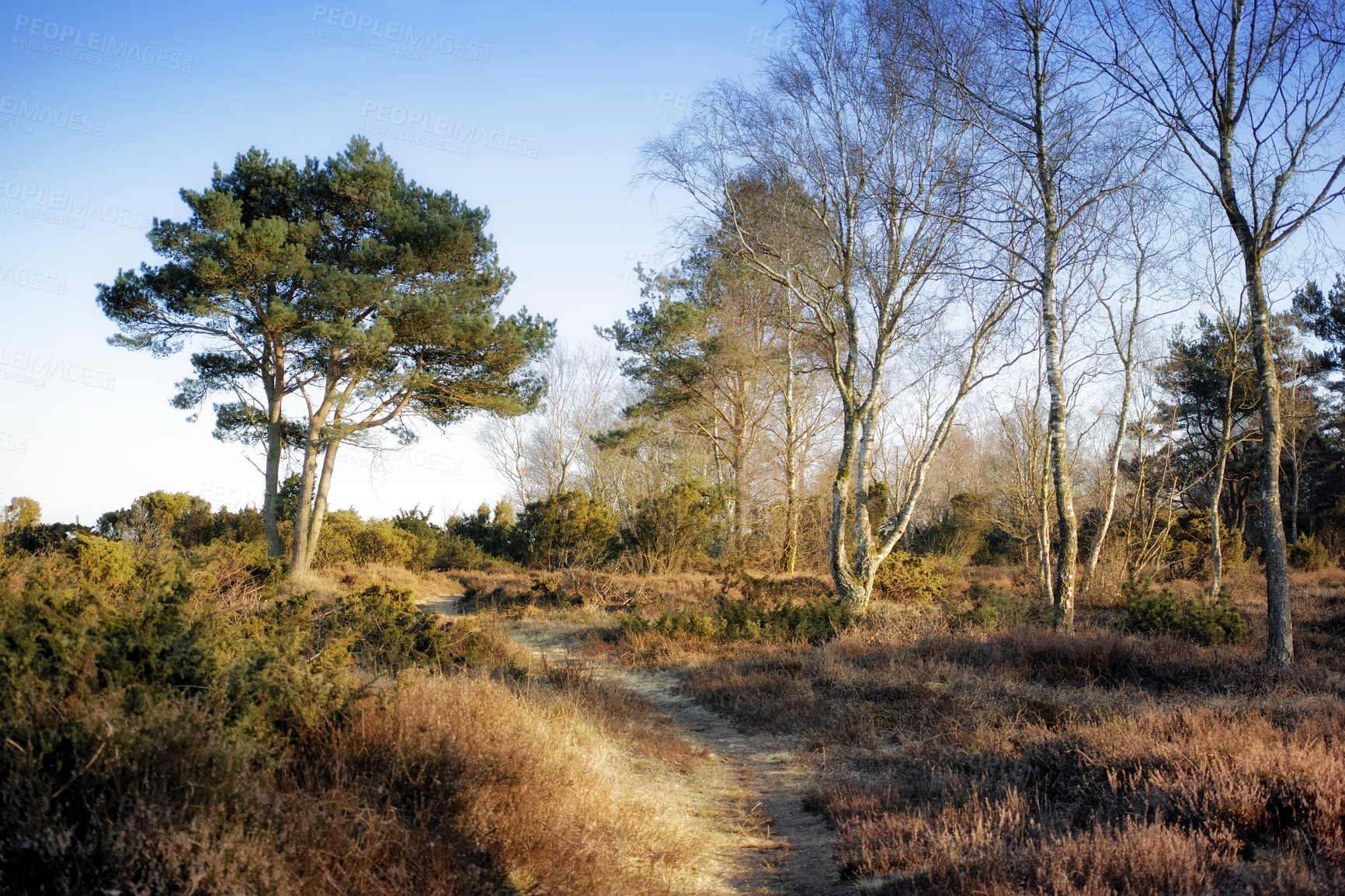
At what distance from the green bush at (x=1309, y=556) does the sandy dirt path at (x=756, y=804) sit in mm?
22919

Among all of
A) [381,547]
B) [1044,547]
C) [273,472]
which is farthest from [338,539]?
[1044,547]

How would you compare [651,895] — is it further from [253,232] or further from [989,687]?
[253,232]

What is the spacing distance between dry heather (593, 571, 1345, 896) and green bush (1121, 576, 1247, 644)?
1.76ft

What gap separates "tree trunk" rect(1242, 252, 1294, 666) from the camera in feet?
26.0

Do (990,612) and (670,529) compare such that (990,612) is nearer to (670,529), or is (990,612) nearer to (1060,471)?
(1060,471)

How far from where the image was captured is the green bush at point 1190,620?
9.92 m

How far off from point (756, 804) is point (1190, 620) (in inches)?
345

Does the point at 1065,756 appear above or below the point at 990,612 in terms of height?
below

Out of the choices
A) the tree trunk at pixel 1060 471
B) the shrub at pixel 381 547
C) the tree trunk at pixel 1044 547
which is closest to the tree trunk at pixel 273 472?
the shrub at pixel 381 547

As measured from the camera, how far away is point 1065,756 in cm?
467

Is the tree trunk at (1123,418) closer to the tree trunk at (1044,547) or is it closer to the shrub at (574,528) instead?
the tree trunk at (1044,547)

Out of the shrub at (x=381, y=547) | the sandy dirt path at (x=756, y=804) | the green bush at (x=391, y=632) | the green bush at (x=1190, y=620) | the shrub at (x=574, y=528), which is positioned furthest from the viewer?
the shrub at (x=381, y=547)

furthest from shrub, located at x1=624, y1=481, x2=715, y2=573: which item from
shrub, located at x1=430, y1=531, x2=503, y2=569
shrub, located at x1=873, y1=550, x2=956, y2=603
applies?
shrub, located at x1=873, y1=550, x2=956, y2=603

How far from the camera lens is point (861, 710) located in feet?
22.0
